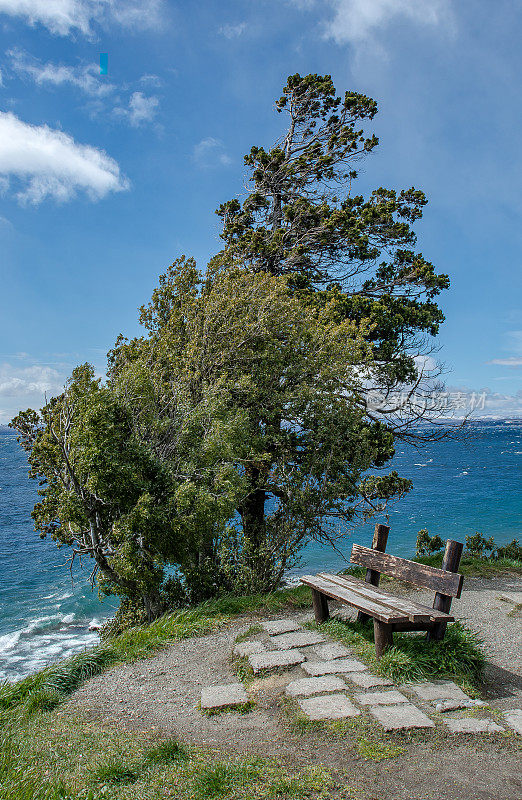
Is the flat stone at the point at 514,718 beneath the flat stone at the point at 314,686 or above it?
beneath

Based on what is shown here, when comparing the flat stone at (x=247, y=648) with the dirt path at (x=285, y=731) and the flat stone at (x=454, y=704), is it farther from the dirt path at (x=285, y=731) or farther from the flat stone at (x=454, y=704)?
the flat stone at (x=454, y=704)

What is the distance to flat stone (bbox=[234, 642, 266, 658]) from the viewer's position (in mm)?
5802

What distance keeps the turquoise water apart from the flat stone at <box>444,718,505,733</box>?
23.7 ft

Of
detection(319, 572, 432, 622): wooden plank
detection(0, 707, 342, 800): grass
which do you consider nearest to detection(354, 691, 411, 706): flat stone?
detection(319, 572, 432, 622): wooden plank

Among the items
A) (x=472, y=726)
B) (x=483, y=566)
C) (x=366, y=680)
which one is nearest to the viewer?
(x=472, y=726)

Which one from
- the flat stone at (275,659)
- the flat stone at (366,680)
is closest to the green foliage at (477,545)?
the flat stone at (275,659)

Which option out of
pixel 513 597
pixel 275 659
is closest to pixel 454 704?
pixel 275 659

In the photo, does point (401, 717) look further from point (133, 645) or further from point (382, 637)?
point (133, 645)

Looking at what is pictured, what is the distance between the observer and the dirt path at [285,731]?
352 centimetres

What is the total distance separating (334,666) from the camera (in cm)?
532

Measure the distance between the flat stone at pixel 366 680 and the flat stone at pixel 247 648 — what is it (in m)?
1.14

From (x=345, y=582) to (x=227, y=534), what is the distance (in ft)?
8.23

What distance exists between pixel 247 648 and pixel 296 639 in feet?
1.92

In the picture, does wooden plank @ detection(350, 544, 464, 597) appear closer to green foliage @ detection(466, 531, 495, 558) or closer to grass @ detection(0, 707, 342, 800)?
grass @ detection(0, 707, 342, 800)
